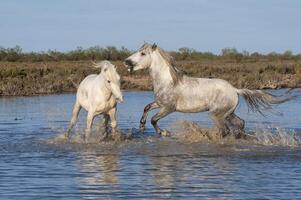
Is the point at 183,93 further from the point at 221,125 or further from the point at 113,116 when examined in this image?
the point at 113,116

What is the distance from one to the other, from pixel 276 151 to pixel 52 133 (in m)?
5.53

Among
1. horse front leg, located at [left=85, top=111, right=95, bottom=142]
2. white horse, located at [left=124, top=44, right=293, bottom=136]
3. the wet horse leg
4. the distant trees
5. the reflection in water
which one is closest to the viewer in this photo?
the reflection in water

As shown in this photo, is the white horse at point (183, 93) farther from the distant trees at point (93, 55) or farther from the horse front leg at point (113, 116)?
the distant trees at point (93, 55)

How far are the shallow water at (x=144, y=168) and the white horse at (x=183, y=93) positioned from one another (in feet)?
2.15

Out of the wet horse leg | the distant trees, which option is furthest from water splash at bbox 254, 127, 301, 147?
the distant trees

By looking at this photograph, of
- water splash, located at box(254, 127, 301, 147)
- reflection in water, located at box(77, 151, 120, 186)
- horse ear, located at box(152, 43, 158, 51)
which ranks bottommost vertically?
reflection in water, located at box(77, 151, 120, 186)

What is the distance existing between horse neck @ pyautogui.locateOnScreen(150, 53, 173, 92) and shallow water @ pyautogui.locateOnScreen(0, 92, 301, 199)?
113cm

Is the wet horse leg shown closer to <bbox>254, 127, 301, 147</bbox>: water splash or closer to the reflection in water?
the reflection in water

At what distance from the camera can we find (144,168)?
10.0m

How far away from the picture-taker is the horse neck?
13438 millimetres

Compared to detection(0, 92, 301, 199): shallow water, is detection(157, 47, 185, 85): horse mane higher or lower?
higher

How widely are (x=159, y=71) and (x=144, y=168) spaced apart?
3.77m

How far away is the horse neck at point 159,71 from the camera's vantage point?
44.1 ft

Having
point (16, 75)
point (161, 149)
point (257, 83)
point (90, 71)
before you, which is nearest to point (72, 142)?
point (161, 149)
